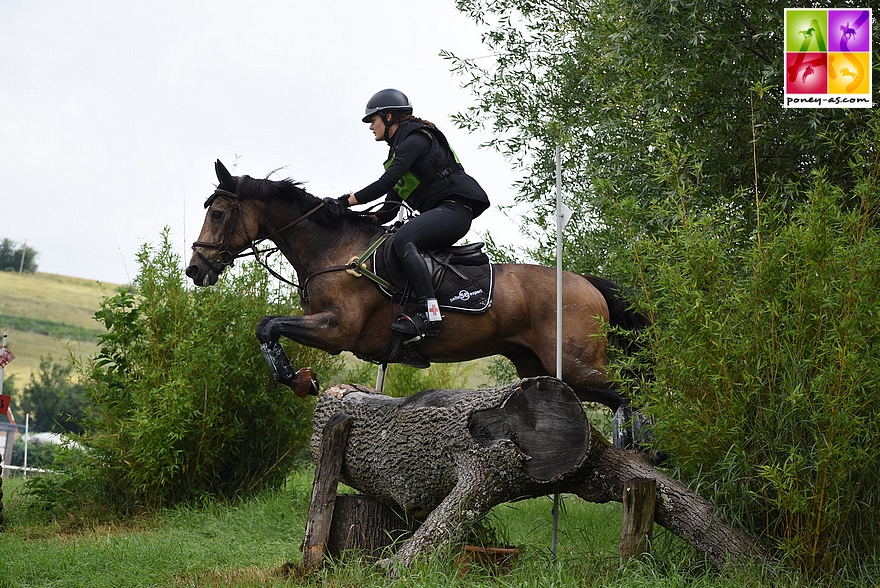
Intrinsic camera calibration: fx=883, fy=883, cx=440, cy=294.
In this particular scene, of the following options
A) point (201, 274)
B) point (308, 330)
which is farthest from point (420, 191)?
point (201, 274)

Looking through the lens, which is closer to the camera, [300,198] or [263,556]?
[263,556]

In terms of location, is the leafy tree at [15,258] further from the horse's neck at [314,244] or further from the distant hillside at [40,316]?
the horse's neck at [314,244]

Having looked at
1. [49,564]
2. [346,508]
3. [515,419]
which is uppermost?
[515,419]

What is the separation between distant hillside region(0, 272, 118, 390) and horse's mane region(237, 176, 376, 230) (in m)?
37.7

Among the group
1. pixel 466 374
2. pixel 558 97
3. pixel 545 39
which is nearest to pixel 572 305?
pixel 558 97

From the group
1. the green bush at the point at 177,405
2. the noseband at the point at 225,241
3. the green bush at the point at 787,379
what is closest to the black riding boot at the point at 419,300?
the noseband at the point at 225,241

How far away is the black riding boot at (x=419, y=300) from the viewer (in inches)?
235

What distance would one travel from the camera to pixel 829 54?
657 cm

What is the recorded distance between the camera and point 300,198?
6512mm

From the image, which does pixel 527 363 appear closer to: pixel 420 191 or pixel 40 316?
pixel 420 191

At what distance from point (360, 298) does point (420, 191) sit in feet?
2.98

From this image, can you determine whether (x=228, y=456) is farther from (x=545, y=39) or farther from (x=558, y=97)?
(x=545, y=39)

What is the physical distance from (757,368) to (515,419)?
1.21m

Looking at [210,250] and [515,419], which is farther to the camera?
[210,250]
